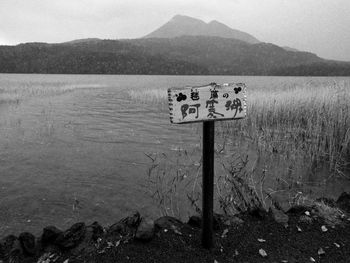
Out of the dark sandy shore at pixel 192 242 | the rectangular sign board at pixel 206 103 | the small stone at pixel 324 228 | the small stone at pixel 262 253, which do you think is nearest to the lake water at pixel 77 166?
the dark sandy shore at pixel 192 242

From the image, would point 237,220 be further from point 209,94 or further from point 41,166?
point 41,166

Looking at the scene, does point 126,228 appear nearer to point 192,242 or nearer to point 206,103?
point 192,242

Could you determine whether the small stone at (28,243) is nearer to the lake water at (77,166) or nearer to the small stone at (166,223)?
the lake water at (77,166)

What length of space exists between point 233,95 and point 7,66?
163034mm

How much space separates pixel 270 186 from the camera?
594 cm

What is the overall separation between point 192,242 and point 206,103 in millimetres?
1727

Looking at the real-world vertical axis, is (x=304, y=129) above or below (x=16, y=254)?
above

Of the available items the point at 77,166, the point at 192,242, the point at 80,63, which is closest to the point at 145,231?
the point at 192,242

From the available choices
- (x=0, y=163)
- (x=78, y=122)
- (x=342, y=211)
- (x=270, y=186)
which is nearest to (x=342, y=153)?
(x=270, y=186)

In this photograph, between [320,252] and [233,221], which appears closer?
[320,252]

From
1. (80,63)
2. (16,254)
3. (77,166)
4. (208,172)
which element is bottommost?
(77,166)

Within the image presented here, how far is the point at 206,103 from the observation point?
2590mm

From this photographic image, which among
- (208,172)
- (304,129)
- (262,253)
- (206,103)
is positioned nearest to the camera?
(206,103)

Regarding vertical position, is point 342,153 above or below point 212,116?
below
